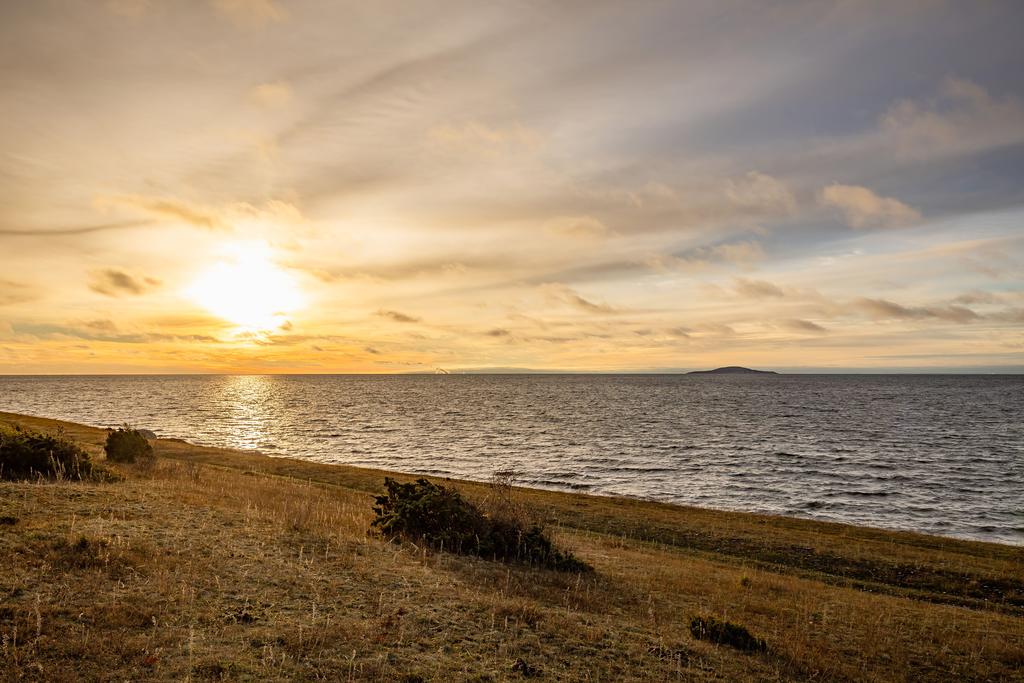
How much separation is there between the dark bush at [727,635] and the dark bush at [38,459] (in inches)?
798

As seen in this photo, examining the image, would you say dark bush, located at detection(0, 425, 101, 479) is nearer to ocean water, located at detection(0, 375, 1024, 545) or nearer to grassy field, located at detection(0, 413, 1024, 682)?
grassy field, located at detection(0, 413, 1024, 682)

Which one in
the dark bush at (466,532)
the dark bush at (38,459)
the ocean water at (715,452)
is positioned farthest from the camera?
the ocean water at (715,452)

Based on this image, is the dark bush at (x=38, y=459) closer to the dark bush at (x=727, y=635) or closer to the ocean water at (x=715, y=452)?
the dark bush at (x=727, y=635)

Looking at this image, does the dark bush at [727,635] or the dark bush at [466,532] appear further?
the dark bush at [466,532]

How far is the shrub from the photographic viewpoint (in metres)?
Answer: 29.6

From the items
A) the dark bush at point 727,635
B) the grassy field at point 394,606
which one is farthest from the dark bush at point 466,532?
the dark bush at point 727,635

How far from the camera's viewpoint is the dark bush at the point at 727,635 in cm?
1255

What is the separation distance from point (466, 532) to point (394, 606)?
6619 mm

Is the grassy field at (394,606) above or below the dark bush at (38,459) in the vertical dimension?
below

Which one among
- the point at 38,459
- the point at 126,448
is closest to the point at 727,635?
the point at 38,459

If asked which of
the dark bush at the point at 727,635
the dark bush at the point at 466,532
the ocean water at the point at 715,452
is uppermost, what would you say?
the dark bush at the point at 466,532

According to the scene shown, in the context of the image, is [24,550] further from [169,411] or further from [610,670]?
[169,411]

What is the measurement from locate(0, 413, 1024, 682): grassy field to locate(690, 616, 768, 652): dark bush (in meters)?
0.23

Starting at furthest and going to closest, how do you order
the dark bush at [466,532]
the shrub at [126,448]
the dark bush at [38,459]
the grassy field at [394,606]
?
1. the shrub at [126,448]
2. the dark bush at [38,459]
3. the dark bush at [466,532]
4. the grassy field at [394,606]
